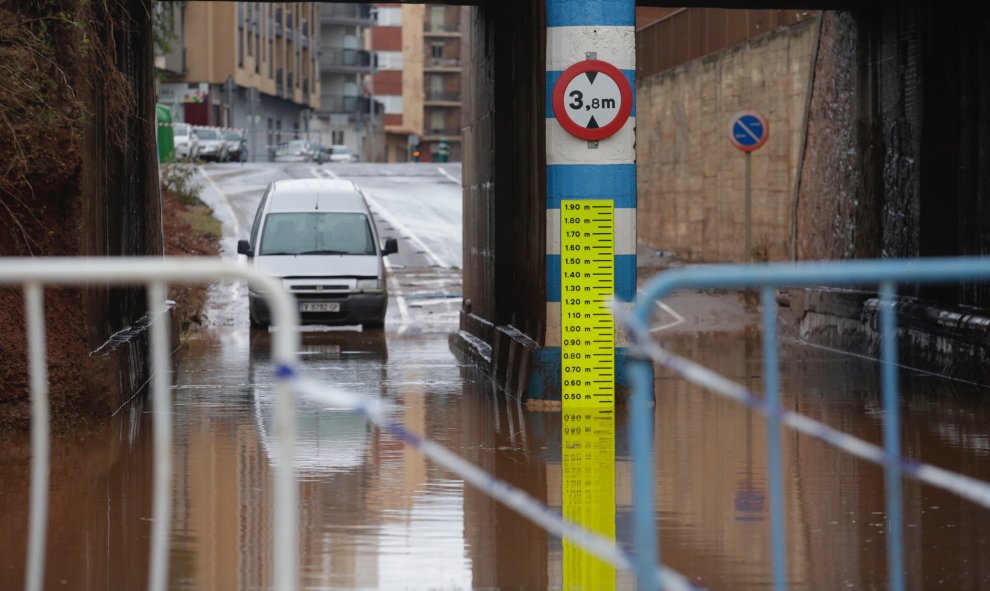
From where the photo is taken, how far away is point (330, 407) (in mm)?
14164

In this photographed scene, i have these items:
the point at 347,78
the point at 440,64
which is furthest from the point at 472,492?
the point at 440,64

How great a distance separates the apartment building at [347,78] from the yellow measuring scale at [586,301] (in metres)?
103

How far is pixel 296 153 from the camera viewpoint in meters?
75.0

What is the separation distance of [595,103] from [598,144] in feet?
1.04

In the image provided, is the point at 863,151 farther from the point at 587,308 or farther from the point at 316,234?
the point at 316,234

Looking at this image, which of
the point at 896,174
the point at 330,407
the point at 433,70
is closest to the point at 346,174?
the point at 896,174

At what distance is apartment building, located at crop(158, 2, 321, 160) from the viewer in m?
76.0

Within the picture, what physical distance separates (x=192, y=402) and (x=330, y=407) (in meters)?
1.24

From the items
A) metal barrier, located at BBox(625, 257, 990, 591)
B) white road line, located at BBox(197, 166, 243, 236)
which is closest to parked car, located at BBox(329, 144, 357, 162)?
white road line, located at BBox(197, 166, 243, 236)

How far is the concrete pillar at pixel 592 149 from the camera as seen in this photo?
13516mm

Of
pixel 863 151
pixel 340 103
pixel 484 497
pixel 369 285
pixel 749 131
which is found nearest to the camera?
pixel 484 497

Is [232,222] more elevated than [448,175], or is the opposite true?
[448,175]

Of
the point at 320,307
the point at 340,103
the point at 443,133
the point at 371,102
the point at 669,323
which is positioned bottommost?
the point at 669,323

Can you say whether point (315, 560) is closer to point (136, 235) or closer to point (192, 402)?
point (192, 402)
